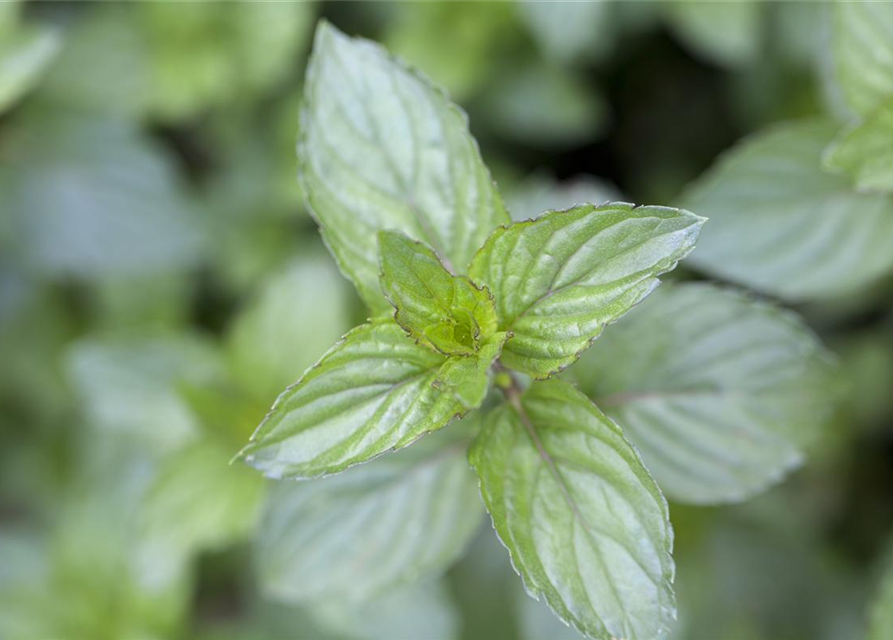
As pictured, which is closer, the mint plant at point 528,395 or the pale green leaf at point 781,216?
the mint plant at point 528,395

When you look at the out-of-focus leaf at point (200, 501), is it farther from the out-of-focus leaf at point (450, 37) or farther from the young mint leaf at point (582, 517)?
the out-of-focus leaf at point (450, 37)

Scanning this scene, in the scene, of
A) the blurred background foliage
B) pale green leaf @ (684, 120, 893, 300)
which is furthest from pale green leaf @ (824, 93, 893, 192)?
the blurred background foliage

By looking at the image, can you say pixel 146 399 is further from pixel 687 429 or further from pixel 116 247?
pixel 687 429

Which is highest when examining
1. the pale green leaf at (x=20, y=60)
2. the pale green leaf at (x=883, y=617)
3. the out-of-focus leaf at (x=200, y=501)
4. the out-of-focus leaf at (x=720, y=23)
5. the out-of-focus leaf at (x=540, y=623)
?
the pale green leaf at (x=20, y=60)

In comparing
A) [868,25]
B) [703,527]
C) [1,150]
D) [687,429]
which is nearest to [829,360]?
[687,429]

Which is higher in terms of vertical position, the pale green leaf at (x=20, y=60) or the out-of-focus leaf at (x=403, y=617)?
the pale green leaf at (x=20, y=60)

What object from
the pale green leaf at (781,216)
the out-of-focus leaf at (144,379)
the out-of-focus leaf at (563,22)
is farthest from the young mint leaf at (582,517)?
the out-of-focus leaf at (563,22)

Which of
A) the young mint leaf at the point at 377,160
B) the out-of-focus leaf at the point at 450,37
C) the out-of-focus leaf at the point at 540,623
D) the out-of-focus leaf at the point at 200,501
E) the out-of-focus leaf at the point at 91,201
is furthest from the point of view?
the out-of-focus leaf at the point at 91,201
